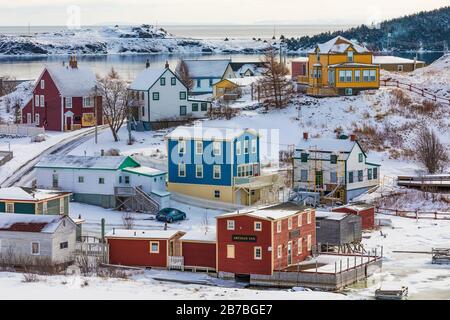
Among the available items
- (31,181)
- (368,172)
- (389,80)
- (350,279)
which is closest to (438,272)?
(350,279)

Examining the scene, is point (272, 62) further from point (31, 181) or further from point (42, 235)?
point (42, 235)

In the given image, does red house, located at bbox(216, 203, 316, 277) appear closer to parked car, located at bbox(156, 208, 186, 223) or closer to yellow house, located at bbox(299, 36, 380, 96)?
parked car, located at bbox(156, 208, 186, 223)

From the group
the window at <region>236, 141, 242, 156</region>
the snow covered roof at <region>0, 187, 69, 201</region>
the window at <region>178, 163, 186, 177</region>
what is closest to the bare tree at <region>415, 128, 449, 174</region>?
the window at <region>236, 141, 242, 156</region>

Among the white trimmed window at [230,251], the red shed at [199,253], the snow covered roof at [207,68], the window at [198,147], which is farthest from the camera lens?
the snow covered roof at [207,68]

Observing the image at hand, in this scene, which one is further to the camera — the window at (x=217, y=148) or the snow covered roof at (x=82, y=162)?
the window at (x=217, y=148)

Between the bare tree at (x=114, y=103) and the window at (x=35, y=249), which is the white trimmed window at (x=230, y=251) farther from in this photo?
the bare tree at (x=114, y=103)

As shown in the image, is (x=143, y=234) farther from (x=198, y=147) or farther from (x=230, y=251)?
(x=198, y=147)

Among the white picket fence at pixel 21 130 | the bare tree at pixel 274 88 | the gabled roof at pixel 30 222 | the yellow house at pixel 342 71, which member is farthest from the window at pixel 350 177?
the white picket fence at pixel 21 130

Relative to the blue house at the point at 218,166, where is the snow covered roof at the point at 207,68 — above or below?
above
